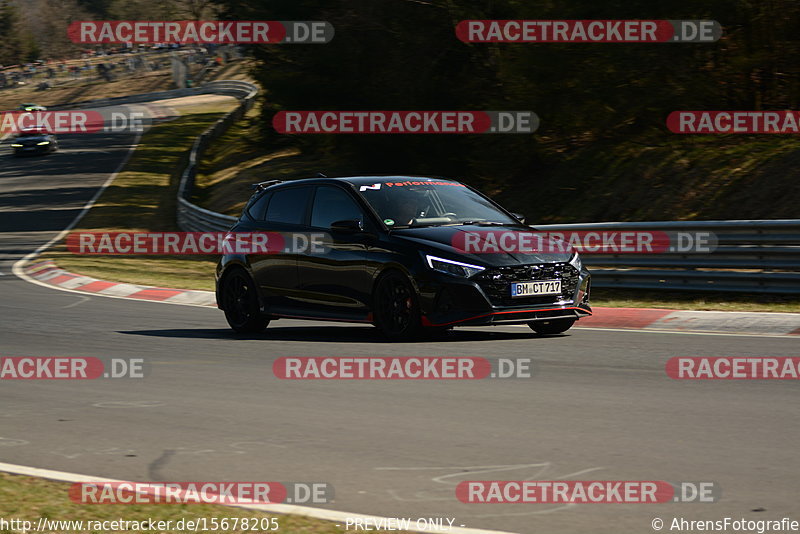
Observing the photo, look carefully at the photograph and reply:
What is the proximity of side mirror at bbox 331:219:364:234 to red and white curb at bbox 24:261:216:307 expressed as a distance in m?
5.95

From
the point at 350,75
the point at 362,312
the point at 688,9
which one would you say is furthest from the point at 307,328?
the point at 350,75

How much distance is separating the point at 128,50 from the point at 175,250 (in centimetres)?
11873

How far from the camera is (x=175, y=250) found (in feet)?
96.1

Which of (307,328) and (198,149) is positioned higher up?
(198,149)

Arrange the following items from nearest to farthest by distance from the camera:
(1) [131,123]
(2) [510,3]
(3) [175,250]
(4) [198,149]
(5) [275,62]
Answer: (2) [510,3]
(3) [175,250]
(5) [275,62]
(4) [198,149]
(1) [131,123]

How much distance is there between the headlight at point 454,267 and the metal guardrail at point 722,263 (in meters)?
5.07

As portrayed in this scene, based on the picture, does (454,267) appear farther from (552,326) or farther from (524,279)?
(552,326)

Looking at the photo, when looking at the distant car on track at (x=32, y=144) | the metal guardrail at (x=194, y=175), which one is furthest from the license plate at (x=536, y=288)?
the distant car on track at (x=32, y=144)

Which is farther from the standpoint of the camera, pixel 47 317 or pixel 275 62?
pixel 275 62

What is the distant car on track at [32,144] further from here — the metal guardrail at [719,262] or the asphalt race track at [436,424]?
the asphalt race track at [436,424]

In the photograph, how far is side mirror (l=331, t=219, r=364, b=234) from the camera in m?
11.7

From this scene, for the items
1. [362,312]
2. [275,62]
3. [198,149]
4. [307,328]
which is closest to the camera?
[362,312]

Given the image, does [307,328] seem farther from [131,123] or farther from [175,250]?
[131,123]

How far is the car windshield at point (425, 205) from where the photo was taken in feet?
39.1
